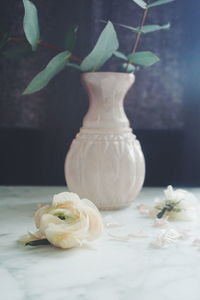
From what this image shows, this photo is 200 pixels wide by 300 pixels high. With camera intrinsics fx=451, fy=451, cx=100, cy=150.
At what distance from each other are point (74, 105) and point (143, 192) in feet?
0.84

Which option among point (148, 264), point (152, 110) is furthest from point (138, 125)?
Answer: point (148, 264)

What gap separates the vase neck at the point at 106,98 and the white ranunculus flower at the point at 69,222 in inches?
8.6

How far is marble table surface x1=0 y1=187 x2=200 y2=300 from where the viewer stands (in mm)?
462

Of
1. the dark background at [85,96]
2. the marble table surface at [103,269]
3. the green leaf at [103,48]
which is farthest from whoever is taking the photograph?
the dark background at [85,96]

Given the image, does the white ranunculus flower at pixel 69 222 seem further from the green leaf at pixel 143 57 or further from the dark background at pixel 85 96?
the dark background at pixel 85 96

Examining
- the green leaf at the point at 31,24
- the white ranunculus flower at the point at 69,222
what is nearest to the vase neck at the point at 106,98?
the green leaf at the point at 31,24

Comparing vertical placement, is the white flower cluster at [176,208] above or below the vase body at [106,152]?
below

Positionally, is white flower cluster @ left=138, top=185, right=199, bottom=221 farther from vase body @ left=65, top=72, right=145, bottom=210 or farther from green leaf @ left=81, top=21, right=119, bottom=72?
green leaf @ left=81, top=21, right=119, bottom=72

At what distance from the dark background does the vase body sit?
247 millimetres

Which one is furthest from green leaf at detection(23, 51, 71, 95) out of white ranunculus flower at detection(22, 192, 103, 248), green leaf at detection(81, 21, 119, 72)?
white ranunculus flower at detection(22, 192, 103, 248)

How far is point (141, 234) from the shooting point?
667mm

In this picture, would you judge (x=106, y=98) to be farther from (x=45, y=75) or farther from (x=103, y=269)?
(x=103, y=269)

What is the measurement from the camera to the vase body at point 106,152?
785 millimetres

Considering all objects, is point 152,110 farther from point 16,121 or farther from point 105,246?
point 105,246
